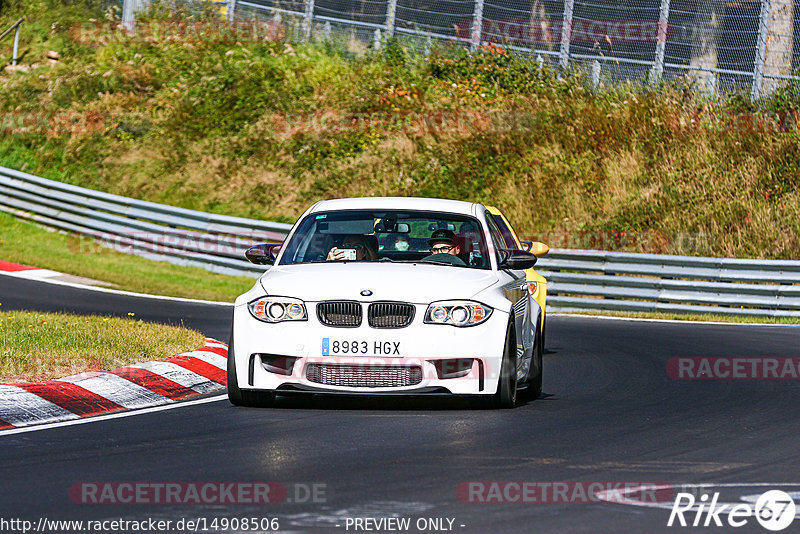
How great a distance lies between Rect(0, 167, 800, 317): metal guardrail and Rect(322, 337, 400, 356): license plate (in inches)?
519

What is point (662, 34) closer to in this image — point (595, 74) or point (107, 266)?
point (595, 74)

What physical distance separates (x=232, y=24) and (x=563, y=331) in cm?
2070

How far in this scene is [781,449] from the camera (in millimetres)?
8133

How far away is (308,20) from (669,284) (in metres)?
15.8

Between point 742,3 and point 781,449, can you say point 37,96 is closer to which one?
point 742,3

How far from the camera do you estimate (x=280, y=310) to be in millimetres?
9195

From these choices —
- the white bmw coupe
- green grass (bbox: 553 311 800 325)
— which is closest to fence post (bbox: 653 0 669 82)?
green grass (bbox: 553 311 800 325)

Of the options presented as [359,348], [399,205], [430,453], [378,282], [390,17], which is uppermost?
[390,17]

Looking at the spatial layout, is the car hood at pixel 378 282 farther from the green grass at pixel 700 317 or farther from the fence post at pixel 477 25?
the fence post at pixel 477 25

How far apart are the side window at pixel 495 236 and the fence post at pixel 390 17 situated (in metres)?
21.2

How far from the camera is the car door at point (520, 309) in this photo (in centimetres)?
986

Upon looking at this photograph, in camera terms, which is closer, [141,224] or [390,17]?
[141,224]

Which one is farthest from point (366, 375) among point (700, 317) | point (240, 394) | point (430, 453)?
point (700, 317)

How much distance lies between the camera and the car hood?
29.9 ft
